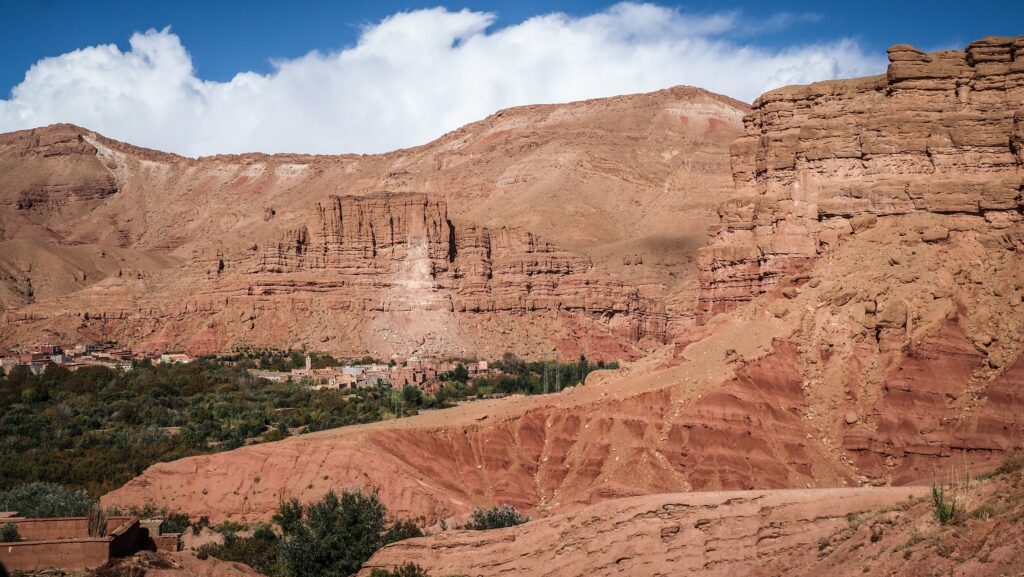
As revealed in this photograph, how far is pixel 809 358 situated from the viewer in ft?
119

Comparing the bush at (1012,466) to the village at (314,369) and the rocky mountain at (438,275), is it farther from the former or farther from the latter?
the rocky mountain at (438,275)

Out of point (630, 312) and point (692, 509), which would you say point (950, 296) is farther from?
point (630, 312)

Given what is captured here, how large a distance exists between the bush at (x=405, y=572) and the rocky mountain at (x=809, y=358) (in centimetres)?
726

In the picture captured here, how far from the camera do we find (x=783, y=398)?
35.7 metres

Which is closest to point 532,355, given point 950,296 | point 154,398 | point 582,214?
point 154,398

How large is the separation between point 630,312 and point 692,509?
265 feet

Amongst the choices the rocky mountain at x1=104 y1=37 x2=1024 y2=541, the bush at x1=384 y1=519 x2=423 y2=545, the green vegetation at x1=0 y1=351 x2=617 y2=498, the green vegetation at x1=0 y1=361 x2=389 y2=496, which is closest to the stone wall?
the bush at x1=384 y1=519 x2=423 y2=545

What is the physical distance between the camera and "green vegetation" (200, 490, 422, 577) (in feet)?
97.7

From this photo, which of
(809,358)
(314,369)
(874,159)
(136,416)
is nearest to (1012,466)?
(809,358)

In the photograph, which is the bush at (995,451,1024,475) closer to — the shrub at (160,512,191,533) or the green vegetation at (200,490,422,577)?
the green vegetation at (200,490,422,577)

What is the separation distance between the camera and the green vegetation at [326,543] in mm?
29766

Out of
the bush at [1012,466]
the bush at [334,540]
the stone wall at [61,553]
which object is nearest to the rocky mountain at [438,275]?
the bush at [334,540]

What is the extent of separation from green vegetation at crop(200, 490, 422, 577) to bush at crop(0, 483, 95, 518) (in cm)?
469

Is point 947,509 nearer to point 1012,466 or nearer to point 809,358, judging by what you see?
point 1012,466
